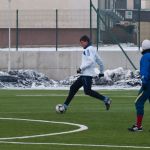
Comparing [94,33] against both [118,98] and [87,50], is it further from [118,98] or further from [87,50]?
[87,50]

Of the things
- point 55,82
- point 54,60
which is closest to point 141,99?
point 55,82

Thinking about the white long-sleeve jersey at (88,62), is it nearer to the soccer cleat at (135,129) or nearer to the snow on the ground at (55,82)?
the soccer cleat at (135,129)

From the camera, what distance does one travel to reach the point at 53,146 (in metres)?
14.5

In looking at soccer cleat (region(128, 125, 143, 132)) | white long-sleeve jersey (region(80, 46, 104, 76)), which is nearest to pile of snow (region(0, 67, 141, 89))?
white long-sleeve jersey (region(80, 46, 104, 76))

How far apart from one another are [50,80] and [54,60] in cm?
234

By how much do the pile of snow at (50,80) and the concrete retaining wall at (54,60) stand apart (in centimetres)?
188

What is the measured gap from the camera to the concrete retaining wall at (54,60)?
40375 mm

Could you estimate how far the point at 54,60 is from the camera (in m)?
40.6

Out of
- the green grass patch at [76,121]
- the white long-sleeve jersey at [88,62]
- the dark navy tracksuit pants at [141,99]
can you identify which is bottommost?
the green grass patch at [76,121]

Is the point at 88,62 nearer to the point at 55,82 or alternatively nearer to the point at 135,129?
the point at 135,129

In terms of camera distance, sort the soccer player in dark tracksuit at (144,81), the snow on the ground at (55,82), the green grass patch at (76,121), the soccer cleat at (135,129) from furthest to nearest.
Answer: the snow on the ground at (55,82) → the soccer cleat at (135,129) → the soccer player in dark tracksuit at (144,81) → the green grass patch at (76,121)

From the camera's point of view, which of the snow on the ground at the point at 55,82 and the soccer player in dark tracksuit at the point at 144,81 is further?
the snow on the ground at the point at 55,82

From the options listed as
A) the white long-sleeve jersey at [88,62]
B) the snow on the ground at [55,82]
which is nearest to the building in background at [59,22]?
the snow on the ground at [55,82]

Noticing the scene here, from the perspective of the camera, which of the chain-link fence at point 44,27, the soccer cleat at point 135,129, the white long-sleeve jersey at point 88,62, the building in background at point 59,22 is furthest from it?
the chain-link fence at point 44,27
